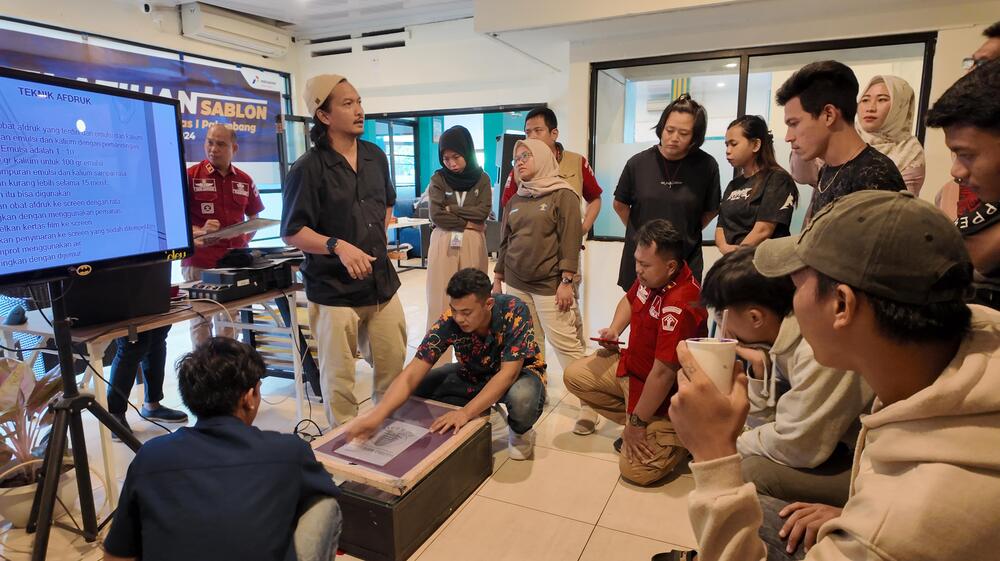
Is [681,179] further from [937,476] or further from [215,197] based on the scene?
[215,197]

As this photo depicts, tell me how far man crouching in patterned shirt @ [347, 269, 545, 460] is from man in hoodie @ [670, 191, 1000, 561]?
4.91ft

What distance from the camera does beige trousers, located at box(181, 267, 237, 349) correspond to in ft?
9.85

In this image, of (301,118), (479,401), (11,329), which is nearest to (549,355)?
(479,401)

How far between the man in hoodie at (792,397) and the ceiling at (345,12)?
542 cm

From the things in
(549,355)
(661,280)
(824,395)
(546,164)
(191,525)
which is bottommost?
(549,355)

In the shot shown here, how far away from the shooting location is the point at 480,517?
2.03 meters

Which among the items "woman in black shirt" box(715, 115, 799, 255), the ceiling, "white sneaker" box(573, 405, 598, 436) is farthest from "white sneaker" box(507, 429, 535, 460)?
the ceiling

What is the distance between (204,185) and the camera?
10.6ft

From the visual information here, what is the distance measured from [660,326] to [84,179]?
2016mm

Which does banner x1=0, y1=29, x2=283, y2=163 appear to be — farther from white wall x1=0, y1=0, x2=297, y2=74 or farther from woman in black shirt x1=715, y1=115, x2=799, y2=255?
woman in black shirt x1=715, y1=115, x2=799, y2=255

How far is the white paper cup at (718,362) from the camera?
99cm

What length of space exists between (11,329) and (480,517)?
6.09 feet

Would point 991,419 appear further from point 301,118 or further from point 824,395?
point 301,118

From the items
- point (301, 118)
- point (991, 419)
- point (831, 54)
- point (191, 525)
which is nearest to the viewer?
point (991, 419)
